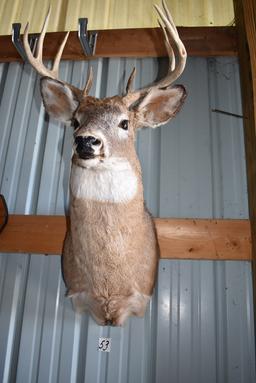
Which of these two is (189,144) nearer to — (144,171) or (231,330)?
(144,171)

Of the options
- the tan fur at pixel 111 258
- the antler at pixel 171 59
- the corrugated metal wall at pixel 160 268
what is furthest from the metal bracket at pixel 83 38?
the tan fur at pixel 111 258

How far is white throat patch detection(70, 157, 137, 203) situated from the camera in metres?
2.01

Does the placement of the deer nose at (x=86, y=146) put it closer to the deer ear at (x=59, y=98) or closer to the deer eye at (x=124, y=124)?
the deer eye at (x=124, y=124)

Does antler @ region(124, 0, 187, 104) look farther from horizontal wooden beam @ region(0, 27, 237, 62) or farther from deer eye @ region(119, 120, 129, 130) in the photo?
horizontal wooden beam @ region(0, 27, 237, 62)

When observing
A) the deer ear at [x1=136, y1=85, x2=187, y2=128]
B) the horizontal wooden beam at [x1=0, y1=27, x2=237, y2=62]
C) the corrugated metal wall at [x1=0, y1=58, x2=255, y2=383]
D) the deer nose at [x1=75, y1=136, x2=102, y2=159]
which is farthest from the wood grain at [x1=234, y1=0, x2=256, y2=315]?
the deer nose at [x1=75, y1=136, x2=102, y2=159]

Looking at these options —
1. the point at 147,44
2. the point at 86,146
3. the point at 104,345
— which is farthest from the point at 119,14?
the point at 104,345

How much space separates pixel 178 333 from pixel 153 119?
1627 millimetres

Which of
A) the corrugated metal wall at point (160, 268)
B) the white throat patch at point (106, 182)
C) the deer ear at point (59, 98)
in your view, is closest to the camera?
the white throat patch at point (106, 182)

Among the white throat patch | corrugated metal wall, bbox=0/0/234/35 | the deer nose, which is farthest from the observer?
corrugated metal wall, bbox=0/0/234/35

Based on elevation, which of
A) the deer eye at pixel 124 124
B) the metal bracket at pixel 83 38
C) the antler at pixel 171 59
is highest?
the metal bracket at pixel 83 38

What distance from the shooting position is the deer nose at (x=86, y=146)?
6.12 ft

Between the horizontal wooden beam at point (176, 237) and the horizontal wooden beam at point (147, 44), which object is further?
the horizontal wooden beam at point (147, 44)

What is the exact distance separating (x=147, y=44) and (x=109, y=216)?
6.74ft

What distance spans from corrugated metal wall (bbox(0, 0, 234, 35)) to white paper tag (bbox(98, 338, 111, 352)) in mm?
3288
